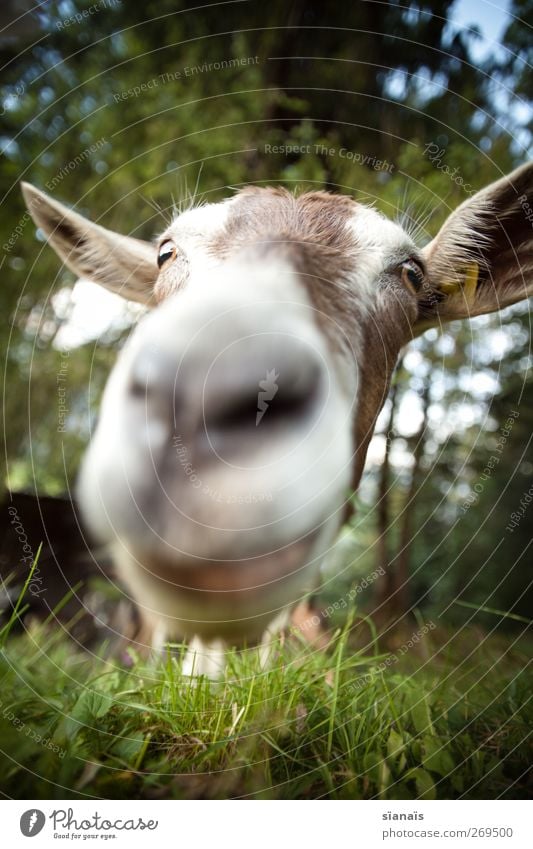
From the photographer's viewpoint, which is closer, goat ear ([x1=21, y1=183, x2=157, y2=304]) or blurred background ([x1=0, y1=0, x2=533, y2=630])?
goat ear ([x1=21, y1=183, x2=157, y2=304])

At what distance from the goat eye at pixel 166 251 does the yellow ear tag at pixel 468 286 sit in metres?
1.47

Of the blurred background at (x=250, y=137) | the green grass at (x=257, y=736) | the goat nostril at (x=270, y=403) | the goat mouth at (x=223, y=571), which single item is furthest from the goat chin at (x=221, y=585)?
the blurred background at (x=250, y=137)

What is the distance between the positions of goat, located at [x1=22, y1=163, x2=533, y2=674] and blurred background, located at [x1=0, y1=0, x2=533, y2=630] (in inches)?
39.5

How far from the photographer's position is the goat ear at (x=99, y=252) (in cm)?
323

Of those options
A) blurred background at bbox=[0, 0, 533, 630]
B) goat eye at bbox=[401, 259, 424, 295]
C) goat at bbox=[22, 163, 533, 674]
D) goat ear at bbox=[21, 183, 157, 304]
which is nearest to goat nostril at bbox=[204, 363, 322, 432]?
goat at bbox=[22, 163, 533, 674]

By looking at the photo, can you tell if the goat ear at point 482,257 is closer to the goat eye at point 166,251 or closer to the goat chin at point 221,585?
the goat eye at point 166,251

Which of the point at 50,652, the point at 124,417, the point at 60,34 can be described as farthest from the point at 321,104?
the point at 50,652

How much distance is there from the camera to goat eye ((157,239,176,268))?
2.83 metres

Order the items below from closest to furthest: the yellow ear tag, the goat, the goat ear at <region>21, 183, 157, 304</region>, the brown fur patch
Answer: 1. the goat
2. the brown fur patch
3. the yellow ear tag
4. the goat ear at <region>21, 183, 157, 304</region>

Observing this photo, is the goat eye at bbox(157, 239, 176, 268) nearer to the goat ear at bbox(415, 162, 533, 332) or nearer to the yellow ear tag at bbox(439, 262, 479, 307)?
the goat ear at bbox(415, 162, 533, 332)

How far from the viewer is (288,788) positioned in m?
1.77

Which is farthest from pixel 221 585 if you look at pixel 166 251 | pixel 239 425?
pixel 166 251

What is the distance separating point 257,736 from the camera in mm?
1863

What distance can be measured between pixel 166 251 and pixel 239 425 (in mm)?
1561
